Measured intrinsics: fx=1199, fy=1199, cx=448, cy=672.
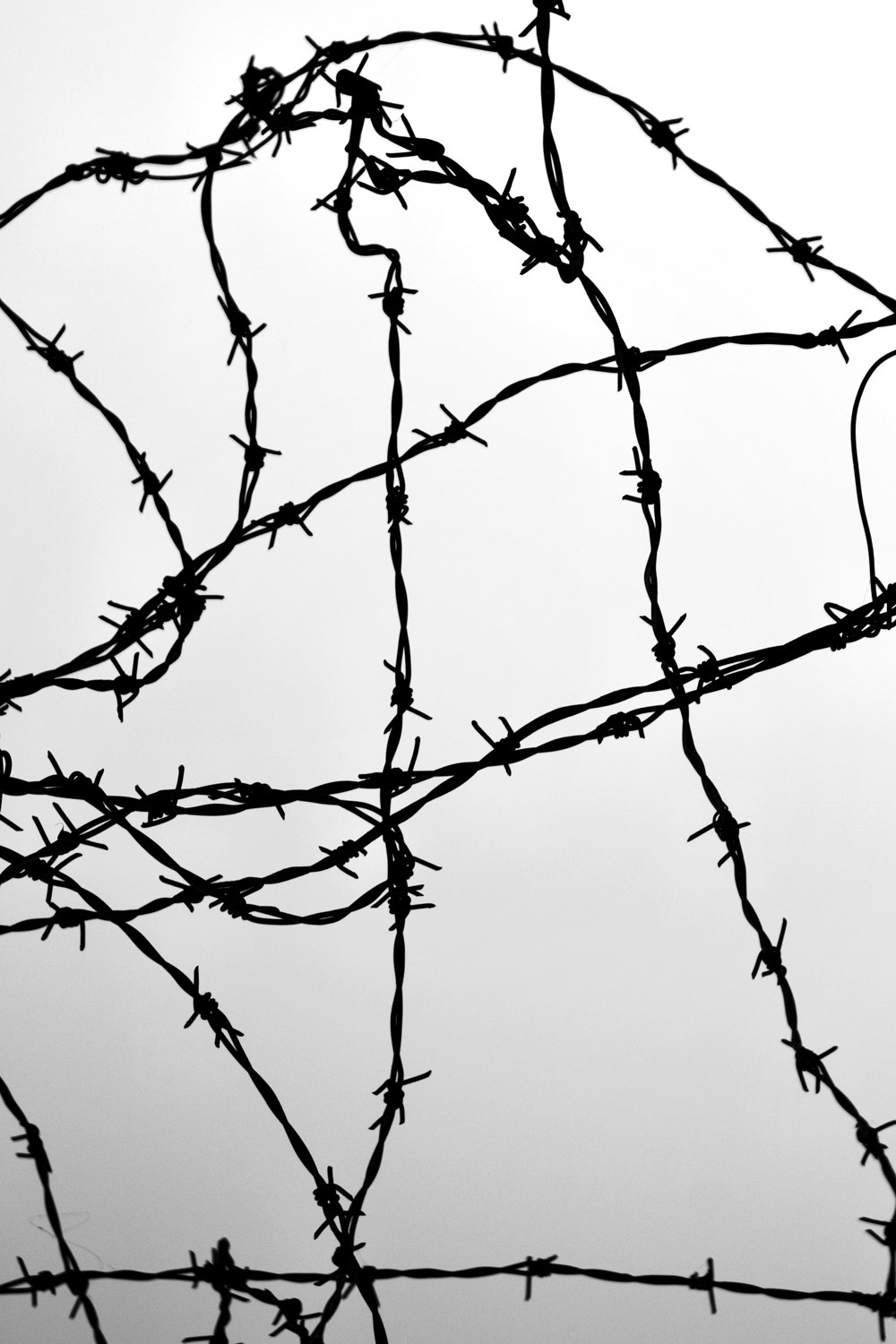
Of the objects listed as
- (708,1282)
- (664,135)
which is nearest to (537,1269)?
(708,1282)

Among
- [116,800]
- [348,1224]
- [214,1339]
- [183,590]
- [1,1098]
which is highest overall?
[183,590]

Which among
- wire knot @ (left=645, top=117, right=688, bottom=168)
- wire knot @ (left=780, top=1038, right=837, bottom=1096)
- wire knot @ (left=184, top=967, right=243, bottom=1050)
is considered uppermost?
wire knot @ (left=645, top=117, right=688, bottom=168)

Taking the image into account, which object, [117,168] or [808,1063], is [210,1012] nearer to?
[808,1063]

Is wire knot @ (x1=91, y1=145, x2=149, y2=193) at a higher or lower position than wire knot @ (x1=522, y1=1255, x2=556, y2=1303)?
higher

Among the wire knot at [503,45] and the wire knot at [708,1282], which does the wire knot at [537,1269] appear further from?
the wire knot at [503,45]

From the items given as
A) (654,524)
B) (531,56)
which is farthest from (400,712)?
(531,56)

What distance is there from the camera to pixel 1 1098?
1.20m

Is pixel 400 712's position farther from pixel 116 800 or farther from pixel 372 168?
pixel 372 168

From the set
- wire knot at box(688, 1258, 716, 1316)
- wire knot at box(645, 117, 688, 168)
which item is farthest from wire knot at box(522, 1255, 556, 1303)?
wire knot at box(645, 117, 688, 168)

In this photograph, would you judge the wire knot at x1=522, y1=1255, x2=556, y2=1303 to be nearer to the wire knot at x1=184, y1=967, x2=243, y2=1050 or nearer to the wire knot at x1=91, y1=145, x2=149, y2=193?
the wire knot at x1=184, y1=967, x2=243, y2=1050

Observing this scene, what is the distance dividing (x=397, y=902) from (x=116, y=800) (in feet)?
1.09

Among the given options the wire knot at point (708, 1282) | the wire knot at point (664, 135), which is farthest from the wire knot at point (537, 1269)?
the wire knot at point (664, 135)

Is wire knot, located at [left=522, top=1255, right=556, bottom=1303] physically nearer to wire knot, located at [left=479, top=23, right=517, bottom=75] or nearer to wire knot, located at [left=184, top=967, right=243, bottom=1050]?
wire knot, located at [left=184, top=967, right=243, bottom=1050]

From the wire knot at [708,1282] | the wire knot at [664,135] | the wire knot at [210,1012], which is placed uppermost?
the wire knot at [664,135]
